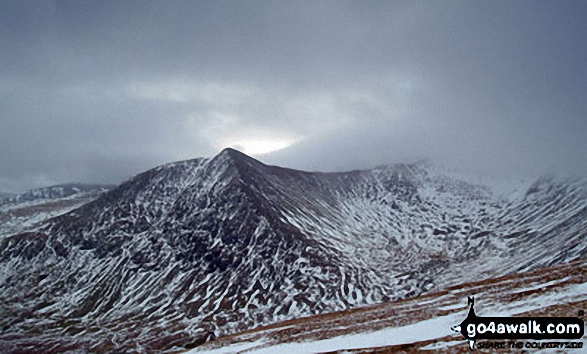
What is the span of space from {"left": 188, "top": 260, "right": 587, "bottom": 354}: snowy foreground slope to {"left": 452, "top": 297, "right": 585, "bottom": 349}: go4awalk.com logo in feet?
3.49

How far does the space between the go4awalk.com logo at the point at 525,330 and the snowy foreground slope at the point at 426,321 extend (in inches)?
41.9

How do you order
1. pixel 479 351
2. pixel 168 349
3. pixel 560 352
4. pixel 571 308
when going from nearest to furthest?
pixel 560 352 < pixel 479 351 < pixel 571 308 < pixel 168 349

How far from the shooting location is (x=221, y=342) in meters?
56.9

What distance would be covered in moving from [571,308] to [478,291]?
66.3 ft

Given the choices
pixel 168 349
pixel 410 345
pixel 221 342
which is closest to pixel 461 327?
pixel 410 345

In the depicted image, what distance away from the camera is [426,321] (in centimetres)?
4106

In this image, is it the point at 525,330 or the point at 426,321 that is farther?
the point at 426,321

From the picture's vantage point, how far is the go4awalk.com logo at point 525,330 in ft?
85.9

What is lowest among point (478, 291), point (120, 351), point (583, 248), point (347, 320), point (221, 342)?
point (120, 351)

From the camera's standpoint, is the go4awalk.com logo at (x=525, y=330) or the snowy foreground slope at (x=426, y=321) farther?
the snowy foreground slope at (x=426, y=321)

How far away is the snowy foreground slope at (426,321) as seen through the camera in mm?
32938

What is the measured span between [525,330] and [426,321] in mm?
13232

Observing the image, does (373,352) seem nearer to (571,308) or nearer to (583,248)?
(571,308)

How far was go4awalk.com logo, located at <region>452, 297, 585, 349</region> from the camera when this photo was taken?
85.9ft
